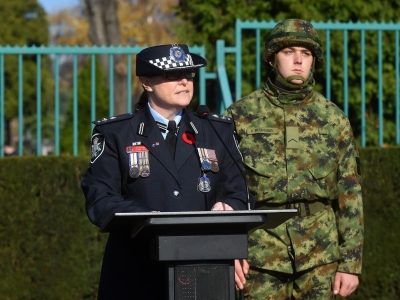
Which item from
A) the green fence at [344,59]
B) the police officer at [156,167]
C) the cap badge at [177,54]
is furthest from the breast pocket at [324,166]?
the green fence at [344,59]

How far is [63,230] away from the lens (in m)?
7.38

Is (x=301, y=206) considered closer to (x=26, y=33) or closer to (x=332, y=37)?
(x=332, y=37)

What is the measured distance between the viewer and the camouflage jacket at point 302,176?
4750mm

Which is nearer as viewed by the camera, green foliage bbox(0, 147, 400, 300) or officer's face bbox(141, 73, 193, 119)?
officer's face bbox(141, 73, 193, 119)

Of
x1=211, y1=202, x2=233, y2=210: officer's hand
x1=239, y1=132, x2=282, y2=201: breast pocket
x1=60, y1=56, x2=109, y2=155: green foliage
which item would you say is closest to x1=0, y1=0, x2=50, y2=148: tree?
x1=60, y1=56, x2=109, y2=155: green foliage

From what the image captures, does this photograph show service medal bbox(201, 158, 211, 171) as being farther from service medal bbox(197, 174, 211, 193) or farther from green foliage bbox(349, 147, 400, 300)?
green foliage bbox(349, 147, 400, 300)

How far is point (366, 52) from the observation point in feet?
29.6

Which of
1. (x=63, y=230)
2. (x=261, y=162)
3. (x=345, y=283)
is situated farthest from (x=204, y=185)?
(x=63, y=230)

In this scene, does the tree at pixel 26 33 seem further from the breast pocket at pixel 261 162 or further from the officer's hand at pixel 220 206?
the officer's hand at pixel 220 206

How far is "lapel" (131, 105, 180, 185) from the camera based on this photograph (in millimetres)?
3873

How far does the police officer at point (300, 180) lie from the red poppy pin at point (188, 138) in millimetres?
886

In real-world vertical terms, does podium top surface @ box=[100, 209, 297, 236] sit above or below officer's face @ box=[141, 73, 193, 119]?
below

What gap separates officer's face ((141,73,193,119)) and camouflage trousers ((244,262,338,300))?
1.22 m

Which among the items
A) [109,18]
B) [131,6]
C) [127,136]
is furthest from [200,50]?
[131,6]
